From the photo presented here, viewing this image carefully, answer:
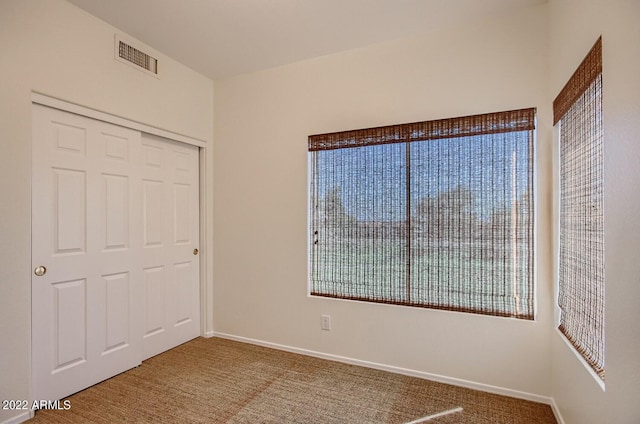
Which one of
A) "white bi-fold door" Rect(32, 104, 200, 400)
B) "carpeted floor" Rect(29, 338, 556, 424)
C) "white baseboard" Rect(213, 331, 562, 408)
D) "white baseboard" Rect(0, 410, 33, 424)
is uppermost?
"white bi-fold door" Rect(32, 104, 200, 400)

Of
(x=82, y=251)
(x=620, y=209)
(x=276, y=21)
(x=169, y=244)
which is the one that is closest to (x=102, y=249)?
(x=82, y=251)

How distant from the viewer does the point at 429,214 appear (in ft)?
8.28

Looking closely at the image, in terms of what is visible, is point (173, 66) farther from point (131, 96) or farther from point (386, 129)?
point (386, 129)

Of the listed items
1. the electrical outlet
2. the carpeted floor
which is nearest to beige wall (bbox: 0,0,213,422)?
the carpeted floor

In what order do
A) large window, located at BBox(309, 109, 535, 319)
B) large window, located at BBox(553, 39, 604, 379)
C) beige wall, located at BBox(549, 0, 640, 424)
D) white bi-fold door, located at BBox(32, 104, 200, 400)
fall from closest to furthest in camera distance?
beige wall, located at BBox(549, 0, 640, 424), large window, located at BBox(553, 39, 604, 379), white bi-fold door, located at BBox(32, 104, 200, 400), large window, located at BBox(309, 109, 535, 319)

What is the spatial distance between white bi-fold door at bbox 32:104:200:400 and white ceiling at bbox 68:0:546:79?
2.73 ft

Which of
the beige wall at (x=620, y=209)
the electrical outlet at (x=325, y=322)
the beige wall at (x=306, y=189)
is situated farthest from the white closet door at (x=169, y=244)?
the beige wall at (x=620, y=209)

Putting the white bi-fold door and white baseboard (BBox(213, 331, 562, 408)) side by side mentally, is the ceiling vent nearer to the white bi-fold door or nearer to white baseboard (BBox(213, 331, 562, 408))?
the white bi-fold door

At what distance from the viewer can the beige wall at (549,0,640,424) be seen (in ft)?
3.58

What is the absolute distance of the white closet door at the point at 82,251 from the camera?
6.95 feet

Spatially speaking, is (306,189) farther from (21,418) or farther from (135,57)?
(21,418)

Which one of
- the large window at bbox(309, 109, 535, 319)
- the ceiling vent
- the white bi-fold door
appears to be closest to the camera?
the white bi-fold door

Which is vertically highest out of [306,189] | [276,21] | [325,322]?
[276,21]

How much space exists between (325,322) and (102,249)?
191 cm
